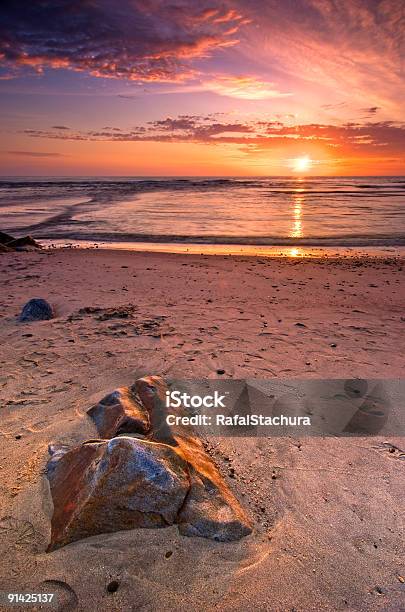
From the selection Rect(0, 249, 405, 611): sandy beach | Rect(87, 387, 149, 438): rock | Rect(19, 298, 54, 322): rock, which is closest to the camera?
Rect(0, 249, 405, 611): sandy beach

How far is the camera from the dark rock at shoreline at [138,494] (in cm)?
276

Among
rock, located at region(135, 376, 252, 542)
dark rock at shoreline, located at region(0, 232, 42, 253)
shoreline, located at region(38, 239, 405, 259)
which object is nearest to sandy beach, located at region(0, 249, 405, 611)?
rock, located at region(135, 376, 252, 542)

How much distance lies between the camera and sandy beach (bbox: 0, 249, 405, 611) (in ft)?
8.60

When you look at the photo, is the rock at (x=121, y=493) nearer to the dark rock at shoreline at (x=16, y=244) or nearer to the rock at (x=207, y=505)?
the rock at (x=207, y=505)

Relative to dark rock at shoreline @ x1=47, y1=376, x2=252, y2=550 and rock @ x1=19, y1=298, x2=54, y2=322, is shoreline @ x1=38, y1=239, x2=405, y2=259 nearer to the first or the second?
rock @ x1=19, y1=298, x2=54, y2=322

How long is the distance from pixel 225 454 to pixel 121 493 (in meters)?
1.37

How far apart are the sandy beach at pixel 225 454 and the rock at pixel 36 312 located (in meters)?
0.28

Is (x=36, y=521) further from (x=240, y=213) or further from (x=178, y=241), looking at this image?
(x=240, y=213)

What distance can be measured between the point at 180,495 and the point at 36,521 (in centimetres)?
117

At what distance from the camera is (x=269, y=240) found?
18.9 m

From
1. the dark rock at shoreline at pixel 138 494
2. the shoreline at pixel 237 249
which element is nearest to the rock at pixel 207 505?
the dark rock at shoreline at pixel 138 494

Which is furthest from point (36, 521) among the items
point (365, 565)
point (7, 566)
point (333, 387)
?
point (333, 387)

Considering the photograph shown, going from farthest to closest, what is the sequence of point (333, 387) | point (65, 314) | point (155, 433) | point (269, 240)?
point (269, 240) → point (65, 314) → point (333, 387) → point (155, 433)

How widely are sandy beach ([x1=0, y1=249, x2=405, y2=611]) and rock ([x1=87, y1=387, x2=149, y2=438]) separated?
161mm
